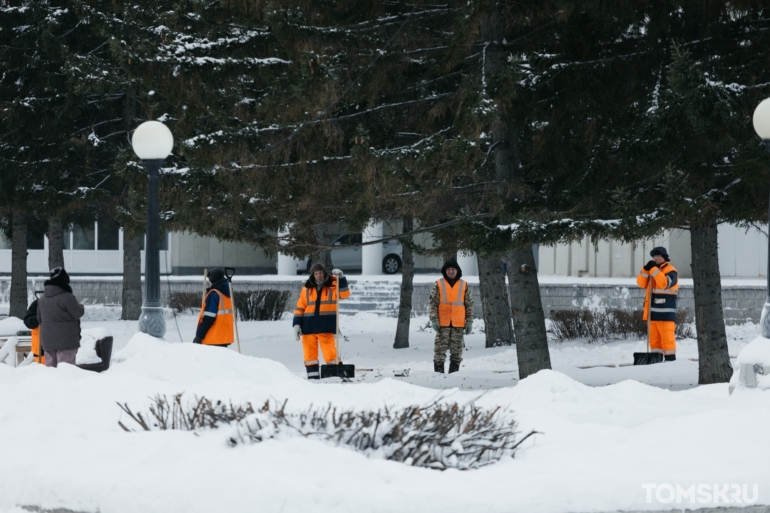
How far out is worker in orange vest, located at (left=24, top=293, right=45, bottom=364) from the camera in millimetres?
10484

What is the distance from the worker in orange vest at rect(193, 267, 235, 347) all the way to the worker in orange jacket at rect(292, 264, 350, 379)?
1104 millimetres

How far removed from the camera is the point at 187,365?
27.0 ft

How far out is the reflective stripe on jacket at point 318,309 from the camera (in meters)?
11.2

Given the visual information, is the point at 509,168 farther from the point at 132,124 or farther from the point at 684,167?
the point at 132,124

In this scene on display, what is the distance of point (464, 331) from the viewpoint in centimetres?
1277

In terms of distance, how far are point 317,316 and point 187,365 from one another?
3.06 m

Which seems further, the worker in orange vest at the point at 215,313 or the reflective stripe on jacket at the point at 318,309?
the reflective stripe on jacket at the point at 318,309

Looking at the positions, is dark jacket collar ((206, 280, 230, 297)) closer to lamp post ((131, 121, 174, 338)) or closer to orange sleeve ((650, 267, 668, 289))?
lamp post ((131, 121, 174, 338))

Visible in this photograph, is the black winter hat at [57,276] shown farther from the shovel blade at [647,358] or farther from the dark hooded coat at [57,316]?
the shovel blade at [647,358]

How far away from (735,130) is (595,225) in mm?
1491

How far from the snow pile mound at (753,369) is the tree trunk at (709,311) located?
13.0 ft

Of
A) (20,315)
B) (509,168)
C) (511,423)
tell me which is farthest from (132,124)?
(511,423)

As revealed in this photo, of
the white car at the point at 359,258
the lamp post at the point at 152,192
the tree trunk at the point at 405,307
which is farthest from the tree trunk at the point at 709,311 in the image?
the white car at the point at 359,258

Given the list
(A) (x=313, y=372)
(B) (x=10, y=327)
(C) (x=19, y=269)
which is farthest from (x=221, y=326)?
(C) (x=19, y=269)
